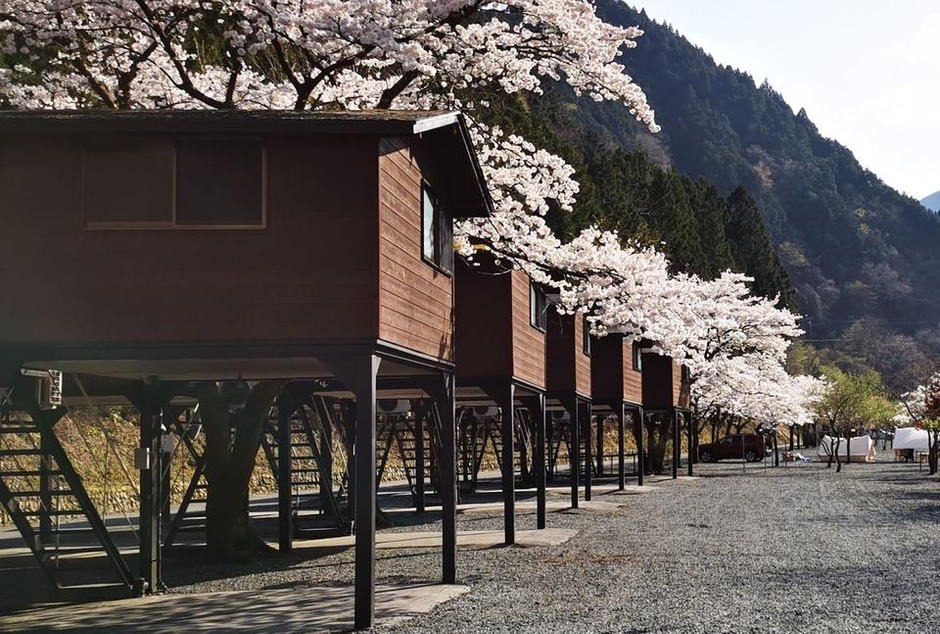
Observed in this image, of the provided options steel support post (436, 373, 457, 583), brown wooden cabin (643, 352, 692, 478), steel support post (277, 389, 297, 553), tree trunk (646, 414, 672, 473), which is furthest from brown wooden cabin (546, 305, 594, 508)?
tree trunk (646, 414, 672, 473)

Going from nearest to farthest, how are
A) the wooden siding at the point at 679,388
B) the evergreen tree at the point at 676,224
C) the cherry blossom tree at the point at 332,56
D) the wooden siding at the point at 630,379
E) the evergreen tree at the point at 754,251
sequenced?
the cherry blossom tree at the point at 332,56, the wooden siding at the point at 630,379, the wooden siding at the point at 679,388, the evergreen tree at the point at 676,224, the evergreen tree at the point at 754,251

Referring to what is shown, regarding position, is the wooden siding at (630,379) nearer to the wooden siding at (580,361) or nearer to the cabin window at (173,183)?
the wooden siding at (580,361)

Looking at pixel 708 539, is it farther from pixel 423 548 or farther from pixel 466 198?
pixel 466 198

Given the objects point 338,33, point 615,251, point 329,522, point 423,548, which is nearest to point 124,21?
point 338,33

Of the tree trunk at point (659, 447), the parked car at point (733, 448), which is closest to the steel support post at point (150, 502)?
the tree trunk at point (659, 447)

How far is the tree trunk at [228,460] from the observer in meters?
18.6

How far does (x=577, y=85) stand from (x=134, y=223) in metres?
10.8

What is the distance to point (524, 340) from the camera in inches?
885

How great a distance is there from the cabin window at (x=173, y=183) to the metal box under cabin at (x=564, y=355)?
1725 cm

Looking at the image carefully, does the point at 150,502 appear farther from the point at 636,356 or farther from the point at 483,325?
the point at 636,356

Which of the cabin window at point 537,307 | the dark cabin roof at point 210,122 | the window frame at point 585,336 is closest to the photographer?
the dark cabin roof at point 210,122

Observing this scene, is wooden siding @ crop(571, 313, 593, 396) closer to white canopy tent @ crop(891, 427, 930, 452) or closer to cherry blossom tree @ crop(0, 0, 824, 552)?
cherry blossom tree @ crop(0, 0, 824, 552)

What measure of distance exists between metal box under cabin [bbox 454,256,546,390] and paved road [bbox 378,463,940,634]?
11.0ft

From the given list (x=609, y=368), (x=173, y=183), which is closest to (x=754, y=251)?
(x=609, y=368)
